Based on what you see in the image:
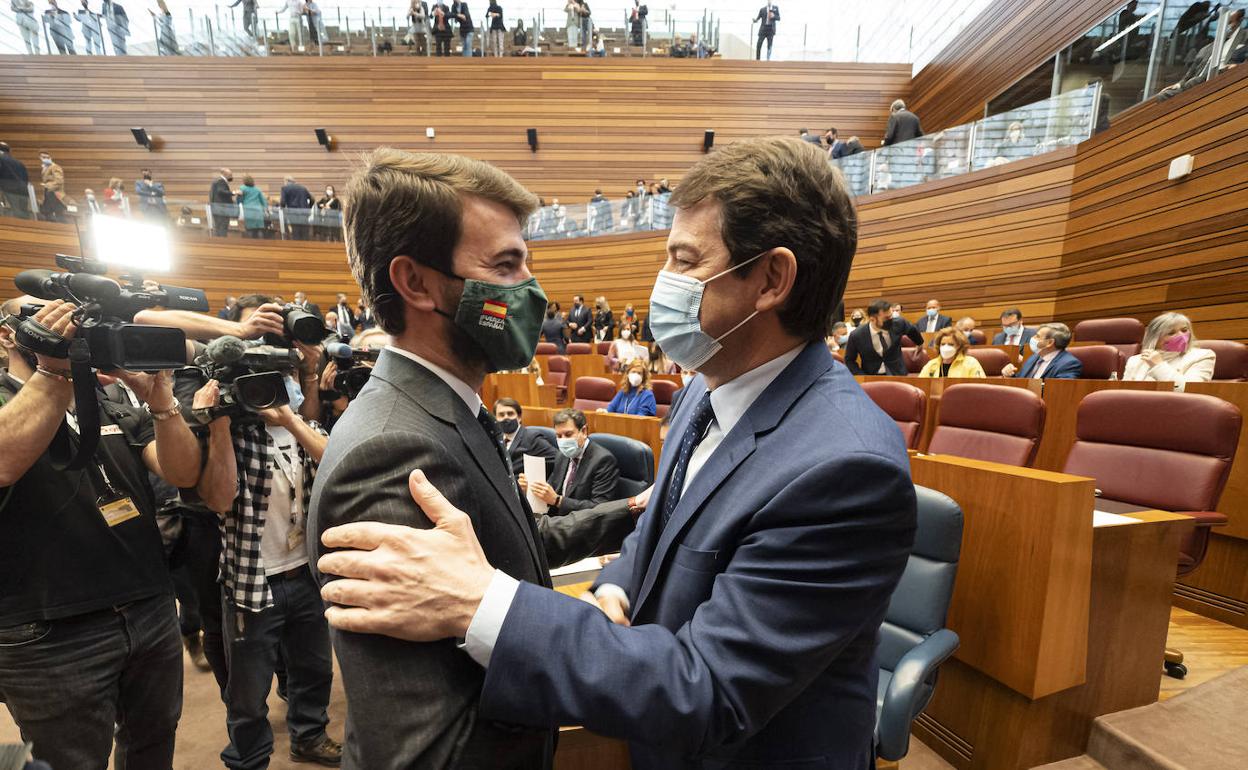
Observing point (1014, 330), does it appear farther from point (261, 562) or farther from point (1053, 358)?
point (261, 562)

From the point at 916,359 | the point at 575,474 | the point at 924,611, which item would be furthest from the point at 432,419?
the point at 916,359

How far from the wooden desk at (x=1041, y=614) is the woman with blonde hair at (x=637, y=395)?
276cm

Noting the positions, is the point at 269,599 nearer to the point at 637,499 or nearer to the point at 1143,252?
the point at 637,499

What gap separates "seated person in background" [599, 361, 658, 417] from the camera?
175 inches

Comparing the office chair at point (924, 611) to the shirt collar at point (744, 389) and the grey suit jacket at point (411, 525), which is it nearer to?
the shirt collar at point (744, 389)

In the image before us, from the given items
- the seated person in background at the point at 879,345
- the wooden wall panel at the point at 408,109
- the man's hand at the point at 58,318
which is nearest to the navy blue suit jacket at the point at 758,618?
the man's hand at the point at 58,318

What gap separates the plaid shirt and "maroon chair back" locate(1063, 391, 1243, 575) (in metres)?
3.18

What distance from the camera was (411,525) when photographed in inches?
25.9

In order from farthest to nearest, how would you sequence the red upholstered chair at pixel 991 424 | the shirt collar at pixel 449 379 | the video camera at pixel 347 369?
the red upholstered chair at pixel 991 424
the video camera at pixel 347 369
the shirt collar at pixel 449 379

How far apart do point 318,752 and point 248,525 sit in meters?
0.94

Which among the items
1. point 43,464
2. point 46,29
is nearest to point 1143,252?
point 43,464

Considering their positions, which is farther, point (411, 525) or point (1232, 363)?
point (1232, 363)

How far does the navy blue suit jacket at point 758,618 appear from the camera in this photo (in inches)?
25.6

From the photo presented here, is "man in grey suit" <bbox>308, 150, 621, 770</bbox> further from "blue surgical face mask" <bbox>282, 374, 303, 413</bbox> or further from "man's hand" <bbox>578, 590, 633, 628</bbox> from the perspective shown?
"blue surgical face mask" <bbox>282, 374, 303, 413</bbox>
